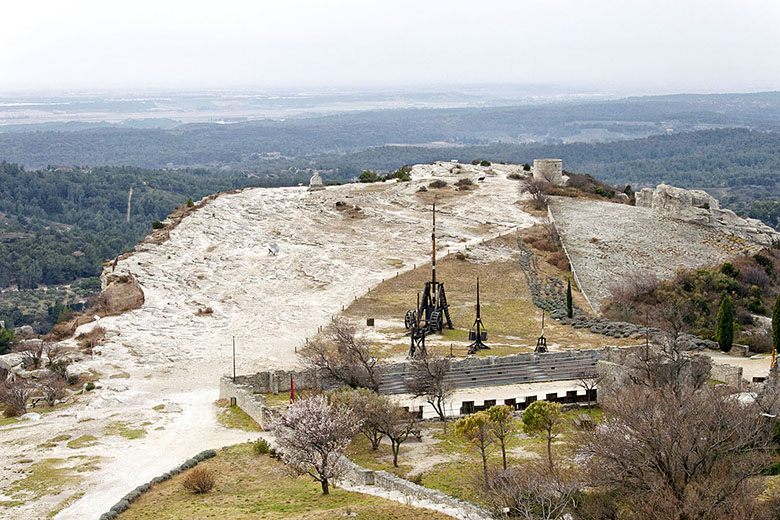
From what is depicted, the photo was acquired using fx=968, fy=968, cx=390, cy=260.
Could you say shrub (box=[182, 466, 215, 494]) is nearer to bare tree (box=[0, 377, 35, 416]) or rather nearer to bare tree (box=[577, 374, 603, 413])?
bare tree (box=[0, 377, 35, 416])

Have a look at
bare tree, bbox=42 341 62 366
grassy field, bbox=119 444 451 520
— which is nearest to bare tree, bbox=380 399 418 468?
grassy field, bbox=119 444 451 520

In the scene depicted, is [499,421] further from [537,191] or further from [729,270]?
[537,191]

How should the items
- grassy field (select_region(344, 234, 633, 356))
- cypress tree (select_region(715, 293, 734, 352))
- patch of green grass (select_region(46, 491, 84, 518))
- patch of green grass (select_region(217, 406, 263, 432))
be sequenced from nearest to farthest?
patch of green grass (select_region(46, 491, 84, 518)) < patch of green grass (select_region(217, 406, 263, 432)) < cypress tree (select_region(715, 293, 734, 352)) < grassy field (select_region(344, 234, 633, 356))

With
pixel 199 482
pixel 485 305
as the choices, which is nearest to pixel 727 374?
pixel 485 305

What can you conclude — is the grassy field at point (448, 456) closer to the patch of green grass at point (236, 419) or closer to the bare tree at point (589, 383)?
the bare tree at point (589, 383)

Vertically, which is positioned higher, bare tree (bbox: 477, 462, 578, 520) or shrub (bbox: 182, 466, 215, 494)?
bare tree (bbox: 477, 462, 578, 520)

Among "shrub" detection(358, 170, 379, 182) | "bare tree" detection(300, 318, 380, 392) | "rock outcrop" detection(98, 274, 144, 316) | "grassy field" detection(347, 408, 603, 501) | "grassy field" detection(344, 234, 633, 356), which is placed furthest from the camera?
"shrub" detection(358, 170, 379, 182)
